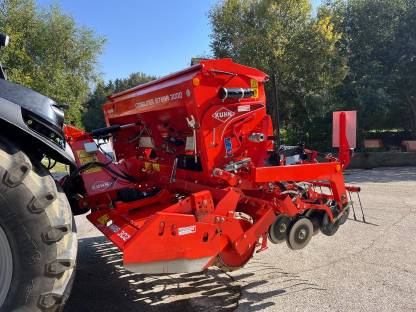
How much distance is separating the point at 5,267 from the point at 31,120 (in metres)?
0.78

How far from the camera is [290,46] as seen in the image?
52.1 feet

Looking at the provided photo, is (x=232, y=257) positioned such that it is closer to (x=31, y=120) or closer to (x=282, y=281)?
(x=282, y=281)

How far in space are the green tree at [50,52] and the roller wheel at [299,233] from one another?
47.1 ft

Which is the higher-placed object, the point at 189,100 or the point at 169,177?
the point at 189,100

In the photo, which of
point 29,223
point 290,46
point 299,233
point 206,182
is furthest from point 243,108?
point 290,46

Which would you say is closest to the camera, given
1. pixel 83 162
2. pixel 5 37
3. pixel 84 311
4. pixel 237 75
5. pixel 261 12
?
pixel 5 37

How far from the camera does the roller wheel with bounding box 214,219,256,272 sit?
3491mm

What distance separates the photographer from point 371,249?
16.2 feet

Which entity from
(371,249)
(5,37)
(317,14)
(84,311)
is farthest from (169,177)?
(317,14)

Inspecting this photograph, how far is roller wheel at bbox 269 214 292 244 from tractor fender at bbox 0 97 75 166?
6.47ft

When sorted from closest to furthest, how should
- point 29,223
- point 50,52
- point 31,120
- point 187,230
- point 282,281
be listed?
point 29,223 → point 31,120 → point 187,230 → point 282,281 → point 50,52

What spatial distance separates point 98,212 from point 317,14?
15.1 meters

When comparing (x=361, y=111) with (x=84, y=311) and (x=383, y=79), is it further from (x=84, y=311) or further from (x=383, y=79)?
(x=84, y=311)

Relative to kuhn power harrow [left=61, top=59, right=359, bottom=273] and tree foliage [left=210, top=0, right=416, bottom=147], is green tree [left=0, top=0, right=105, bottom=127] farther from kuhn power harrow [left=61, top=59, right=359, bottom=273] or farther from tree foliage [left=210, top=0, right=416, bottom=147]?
kuhn power harrow [left=61, top=59, right=359, bottom=273]
